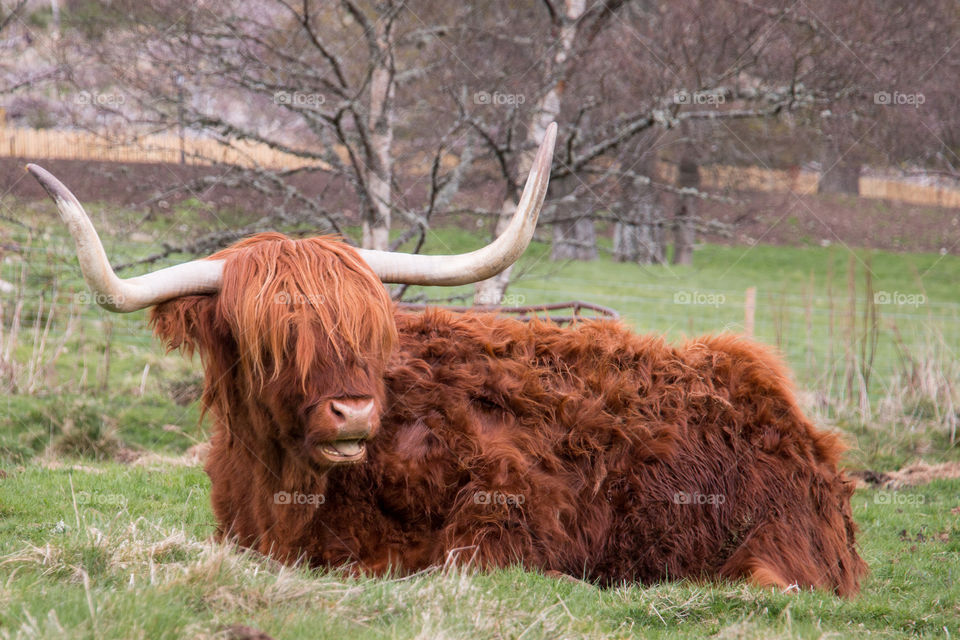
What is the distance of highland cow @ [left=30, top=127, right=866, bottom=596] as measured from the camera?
11.3 feet

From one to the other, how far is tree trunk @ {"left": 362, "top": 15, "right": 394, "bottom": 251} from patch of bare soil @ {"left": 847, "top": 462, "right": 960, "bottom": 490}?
4.15m

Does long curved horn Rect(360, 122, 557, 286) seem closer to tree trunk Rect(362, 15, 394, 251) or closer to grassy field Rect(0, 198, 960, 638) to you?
grassy field Rect(0, 198, 960, 638)

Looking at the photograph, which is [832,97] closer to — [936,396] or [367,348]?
[936,396]

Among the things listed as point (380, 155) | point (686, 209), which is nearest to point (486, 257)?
point (380, 155)

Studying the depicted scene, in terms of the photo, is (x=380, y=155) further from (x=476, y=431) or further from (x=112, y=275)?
(x=112, y=275)

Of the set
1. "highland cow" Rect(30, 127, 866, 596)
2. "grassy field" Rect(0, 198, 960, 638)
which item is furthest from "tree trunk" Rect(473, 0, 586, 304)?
"highland cow" Rect(30, 127, 866, 596)

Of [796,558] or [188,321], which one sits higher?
[188,321]

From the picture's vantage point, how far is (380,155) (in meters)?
7.66

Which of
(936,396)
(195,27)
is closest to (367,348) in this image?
(195,27)

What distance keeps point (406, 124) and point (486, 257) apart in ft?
16.6

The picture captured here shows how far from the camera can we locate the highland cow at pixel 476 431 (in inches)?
135

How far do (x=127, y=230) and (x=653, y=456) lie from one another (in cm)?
527

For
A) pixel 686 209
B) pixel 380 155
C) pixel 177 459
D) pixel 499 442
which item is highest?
pixel 380 155

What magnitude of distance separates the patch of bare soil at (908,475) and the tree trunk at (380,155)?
13.6 ft
